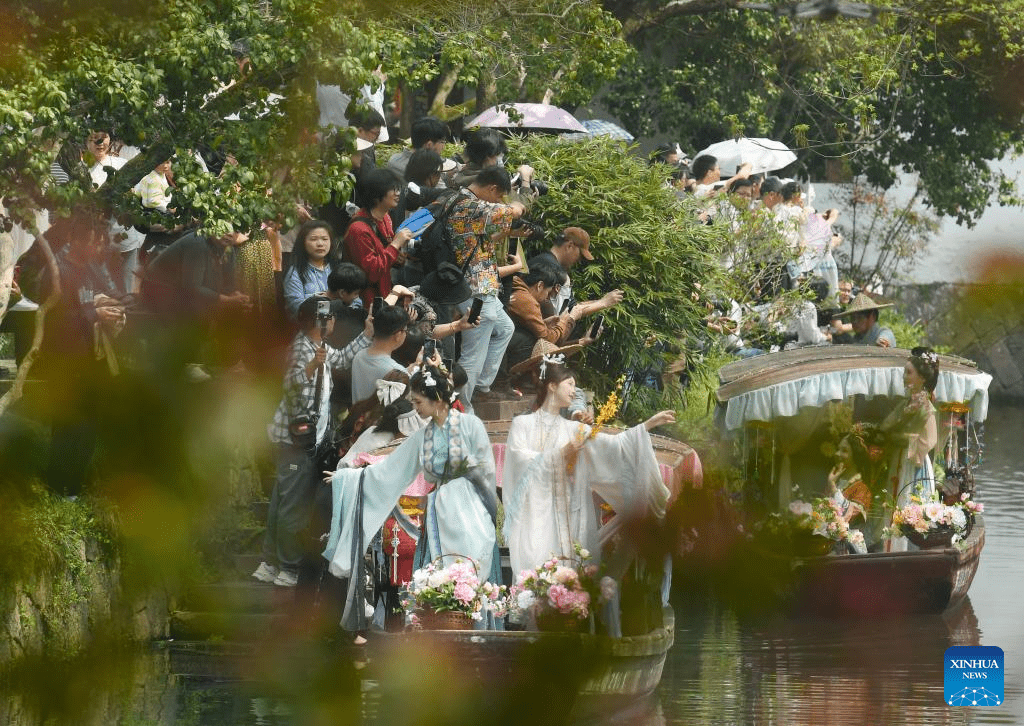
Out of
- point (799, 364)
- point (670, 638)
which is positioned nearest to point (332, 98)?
point (799, 364)

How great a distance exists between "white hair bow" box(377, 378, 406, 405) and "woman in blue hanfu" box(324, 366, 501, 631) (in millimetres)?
482

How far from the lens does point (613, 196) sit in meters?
13.0

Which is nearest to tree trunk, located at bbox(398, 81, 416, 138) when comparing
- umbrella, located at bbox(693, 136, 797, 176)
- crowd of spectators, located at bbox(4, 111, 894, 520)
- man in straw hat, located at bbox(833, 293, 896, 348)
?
umbrella, located at bbox(693, 136, 797, 176)

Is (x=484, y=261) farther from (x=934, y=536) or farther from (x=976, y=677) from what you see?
(x=976, y=677)

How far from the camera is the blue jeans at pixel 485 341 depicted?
1045cm

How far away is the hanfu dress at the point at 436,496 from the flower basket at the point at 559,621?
0.56 metres

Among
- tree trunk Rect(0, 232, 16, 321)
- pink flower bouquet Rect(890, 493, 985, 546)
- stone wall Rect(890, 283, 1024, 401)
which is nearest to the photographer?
stone wall Rect(890, 283, 1024, 401)

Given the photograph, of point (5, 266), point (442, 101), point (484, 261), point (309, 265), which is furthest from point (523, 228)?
point (442, 101)

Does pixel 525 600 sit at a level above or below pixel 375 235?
below

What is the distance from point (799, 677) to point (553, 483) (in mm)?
2288

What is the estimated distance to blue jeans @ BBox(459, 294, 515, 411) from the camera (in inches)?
412

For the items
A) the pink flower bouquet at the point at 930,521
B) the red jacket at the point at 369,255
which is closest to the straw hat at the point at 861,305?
the pink flower bouquet at the point at 930,521

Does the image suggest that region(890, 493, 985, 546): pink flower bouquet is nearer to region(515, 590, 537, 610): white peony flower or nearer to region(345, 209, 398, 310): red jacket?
region(345, 209, 398, 310): red jacket

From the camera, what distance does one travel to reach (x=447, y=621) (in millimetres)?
7855
